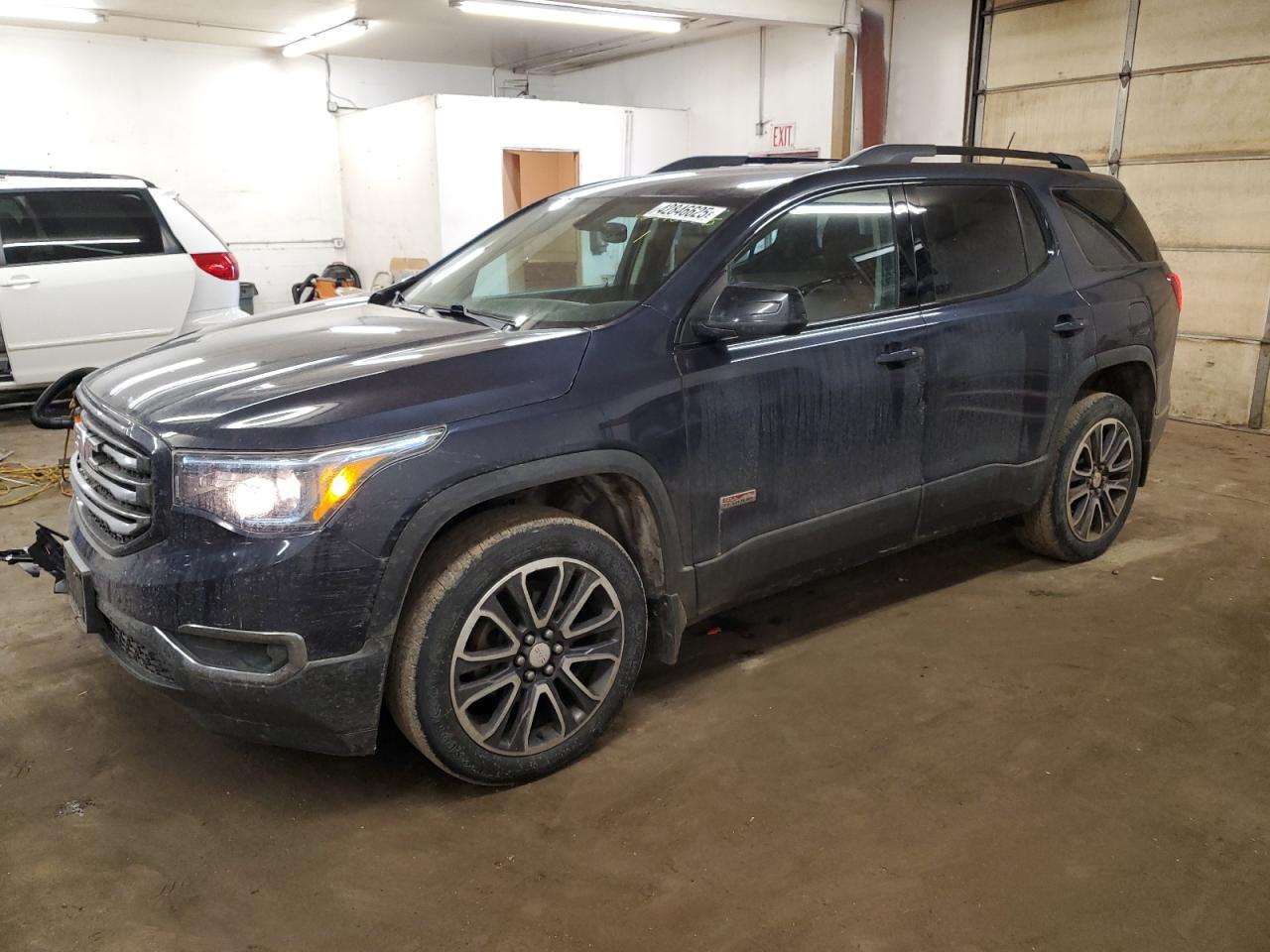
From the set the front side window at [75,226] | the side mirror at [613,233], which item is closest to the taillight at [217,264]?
the front side window at [75,226]

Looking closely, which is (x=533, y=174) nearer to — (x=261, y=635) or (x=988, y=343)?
(x=988, y=343)

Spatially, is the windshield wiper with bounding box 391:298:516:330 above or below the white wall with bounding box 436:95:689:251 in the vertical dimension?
below

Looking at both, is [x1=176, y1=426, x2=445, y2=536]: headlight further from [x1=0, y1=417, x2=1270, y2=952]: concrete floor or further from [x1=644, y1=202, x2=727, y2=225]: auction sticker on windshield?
[x1=644, y1=202, x2=727, y2=225]: auction sticker on windshield

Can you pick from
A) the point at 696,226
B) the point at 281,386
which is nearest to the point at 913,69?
the point at 696,226

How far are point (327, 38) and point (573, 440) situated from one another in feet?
29.3

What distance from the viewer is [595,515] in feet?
9.14

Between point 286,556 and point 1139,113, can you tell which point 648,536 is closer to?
point 286,556

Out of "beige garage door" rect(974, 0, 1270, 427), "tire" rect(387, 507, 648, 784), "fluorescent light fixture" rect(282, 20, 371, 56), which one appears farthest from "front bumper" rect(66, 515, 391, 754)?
"fluorescent light fixture" rect(282, 20, 371, 56)

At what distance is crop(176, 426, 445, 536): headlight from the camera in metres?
2.17

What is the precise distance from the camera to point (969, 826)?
96.3 inches

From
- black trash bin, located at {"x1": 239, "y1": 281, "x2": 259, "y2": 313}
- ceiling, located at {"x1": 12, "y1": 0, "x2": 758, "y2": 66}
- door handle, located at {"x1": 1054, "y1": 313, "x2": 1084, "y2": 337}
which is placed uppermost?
ceiling, located at {"x1": 12, "y1": 0, "x2": 758, "y2": 66}

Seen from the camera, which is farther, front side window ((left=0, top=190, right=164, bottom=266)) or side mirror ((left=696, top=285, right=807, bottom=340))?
front side window ((left=0, top=190, right=164, bottom=266))

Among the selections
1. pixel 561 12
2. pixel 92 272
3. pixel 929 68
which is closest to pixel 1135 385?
pixel 929 68

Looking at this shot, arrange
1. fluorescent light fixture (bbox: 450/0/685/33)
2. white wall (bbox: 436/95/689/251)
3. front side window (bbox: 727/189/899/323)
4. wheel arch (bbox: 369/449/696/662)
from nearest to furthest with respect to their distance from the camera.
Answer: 1. wheel arch (bbox: 369/449/696/662)
2. front side window (bbox: 727/189/899/323)
3. fluorescent light fixture (bbox: 450/0/685/33)
4. white wall (bbox: 436/95/689/251)
